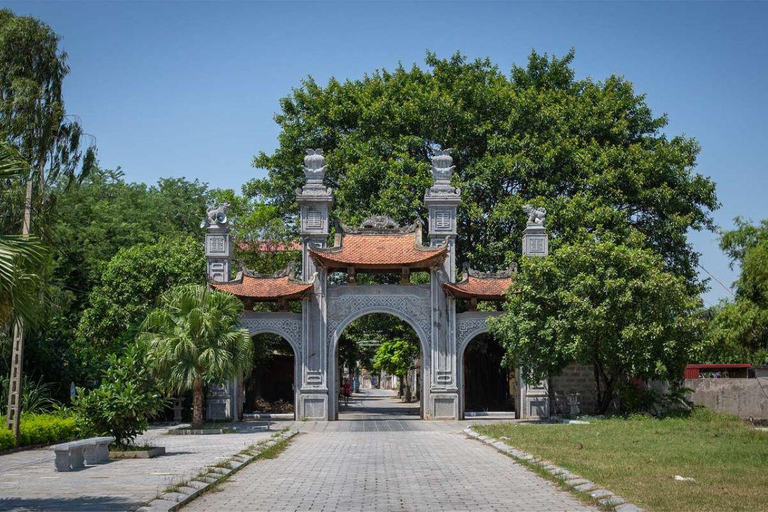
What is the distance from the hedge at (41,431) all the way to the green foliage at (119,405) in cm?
183

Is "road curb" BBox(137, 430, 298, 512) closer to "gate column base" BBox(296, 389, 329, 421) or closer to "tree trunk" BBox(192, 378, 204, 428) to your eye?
"tree trunk" BBox(192, 378, 204, 428)

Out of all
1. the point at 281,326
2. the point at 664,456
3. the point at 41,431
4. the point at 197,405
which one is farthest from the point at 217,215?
the point at 664,456

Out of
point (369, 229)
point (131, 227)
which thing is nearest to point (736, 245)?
point (369, 229)

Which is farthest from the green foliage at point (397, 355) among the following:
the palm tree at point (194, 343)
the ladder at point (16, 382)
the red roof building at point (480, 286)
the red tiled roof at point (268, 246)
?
the ladder at point (16, 382)

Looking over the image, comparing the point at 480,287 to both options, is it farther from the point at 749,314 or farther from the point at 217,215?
the point at 749,314

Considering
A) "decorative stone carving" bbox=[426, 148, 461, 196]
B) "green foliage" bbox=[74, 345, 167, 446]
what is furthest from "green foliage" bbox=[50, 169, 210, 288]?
Result: "green foliage" bbox=[74, 345, 167, 446]

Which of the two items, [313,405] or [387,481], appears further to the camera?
[313,405]

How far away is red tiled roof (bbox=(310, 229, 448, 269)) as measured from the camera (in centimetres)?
2880

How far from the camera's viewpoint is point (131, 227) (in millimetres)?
42094

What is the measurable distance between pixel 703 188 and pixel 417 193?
12.5 m

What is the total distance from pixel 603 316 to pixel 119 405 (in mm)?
13967

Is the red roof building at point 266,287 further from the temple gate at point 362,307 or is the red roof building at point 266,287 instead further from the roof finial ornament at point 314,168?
the roof finial ornament at point 314,168

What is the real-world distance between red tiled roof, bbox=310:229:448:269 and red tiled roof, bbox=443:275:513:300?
110cm

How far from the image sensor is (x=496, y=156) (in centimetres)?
3572
